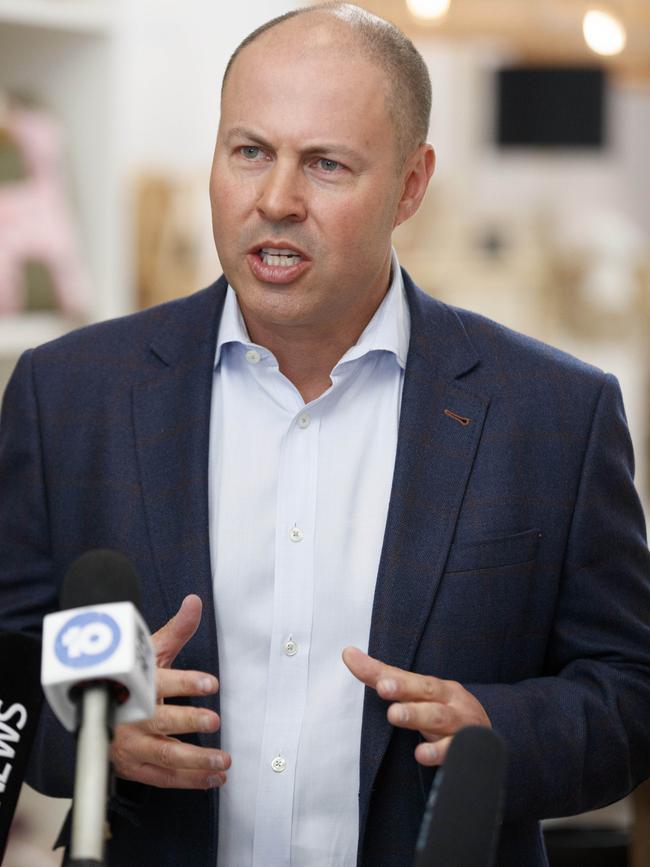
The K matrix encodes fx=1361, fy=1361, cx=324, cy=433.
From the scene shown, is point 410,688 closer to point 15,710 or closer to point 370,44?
point 15,710

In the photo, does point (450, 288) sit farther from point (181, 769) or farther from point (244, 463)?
point (181, 769)

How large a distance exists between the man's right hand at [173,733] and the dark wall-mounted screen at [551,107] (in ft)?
20.8

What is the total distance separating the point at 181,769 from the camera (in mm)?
1214

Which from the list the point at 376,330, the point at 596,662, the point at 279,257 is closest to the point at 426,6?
the point at 376,330

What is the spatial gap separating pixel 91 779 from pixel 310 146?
0.73 meters

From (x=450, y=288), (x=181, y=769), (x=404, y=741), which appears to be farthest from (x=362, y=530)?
(x=450, y=288)

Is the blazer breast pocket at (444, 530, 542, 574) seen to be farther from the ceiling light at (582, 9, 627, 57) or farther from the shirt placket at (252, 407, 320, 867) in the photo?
the ceiling light at (582, 9, 627, 57)

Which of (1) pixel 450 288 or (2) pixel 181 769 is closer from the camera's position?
(2) pixel 181 769

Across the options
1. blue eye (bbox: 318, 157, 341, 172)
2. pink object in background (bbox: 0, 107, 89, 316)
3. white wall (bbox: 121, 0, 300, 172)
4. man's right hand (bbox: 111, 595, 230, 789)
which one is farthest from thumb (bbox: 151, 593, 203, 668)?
white wall (bbox: 121, 0, 300, 172)

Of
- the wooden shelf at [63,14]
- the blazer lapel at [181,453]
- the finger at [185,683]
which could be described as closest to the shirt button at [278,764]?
the blazer lapel at [181,453]

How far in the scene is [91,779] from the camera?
2.58 feet

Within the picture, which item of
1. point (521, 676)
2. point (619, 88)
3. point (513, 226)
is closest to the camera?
point (521, 676)

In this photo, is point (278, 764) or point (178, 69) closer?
point (278, 764)

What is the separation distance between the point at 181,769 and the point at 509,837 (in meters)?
0.40
